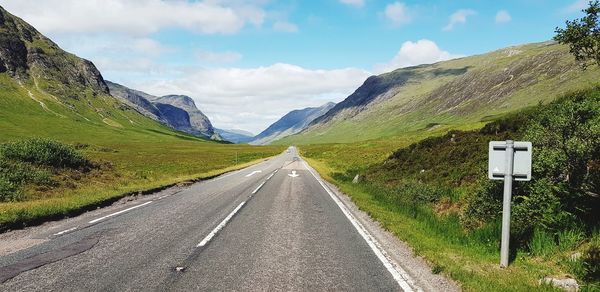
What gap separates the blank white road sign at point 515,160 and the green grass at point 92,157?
12577mm

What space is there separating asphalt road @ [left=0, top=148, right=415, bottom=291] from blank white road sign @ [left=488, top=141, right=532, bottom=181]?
252cm

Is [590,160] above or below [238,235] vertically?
above

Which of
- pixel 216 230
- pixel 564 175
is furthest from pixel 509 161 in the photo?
pixel 216 230

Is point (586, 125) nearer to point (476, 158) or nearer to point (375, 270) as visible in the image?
point (375, 270)

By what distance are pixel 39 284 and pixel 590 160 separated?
10722mm

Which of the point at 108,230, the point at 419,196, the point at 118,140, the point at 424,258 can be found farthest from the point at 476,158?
the point at 118,140

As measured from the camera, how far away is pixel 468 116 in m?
191

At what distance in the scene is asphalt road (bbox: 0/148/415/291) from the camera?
288 inches

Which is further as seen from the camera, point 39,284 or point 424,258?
point 424,258

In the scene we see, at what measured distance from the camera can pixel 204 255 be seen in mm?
9117

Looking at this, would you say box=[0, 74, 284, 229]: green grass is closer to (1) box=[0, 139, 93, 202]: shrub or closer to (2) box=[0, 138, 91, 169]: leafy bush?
(1) box=[0, 139, 93, 202]: shrub

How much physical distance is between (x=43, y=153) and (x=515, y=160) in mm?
23928

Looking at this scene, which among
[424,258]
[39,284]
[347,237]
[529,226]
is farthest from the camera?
[347,237]

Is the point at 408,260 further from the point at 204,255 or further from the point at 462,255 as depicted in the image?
the point at 204,255
